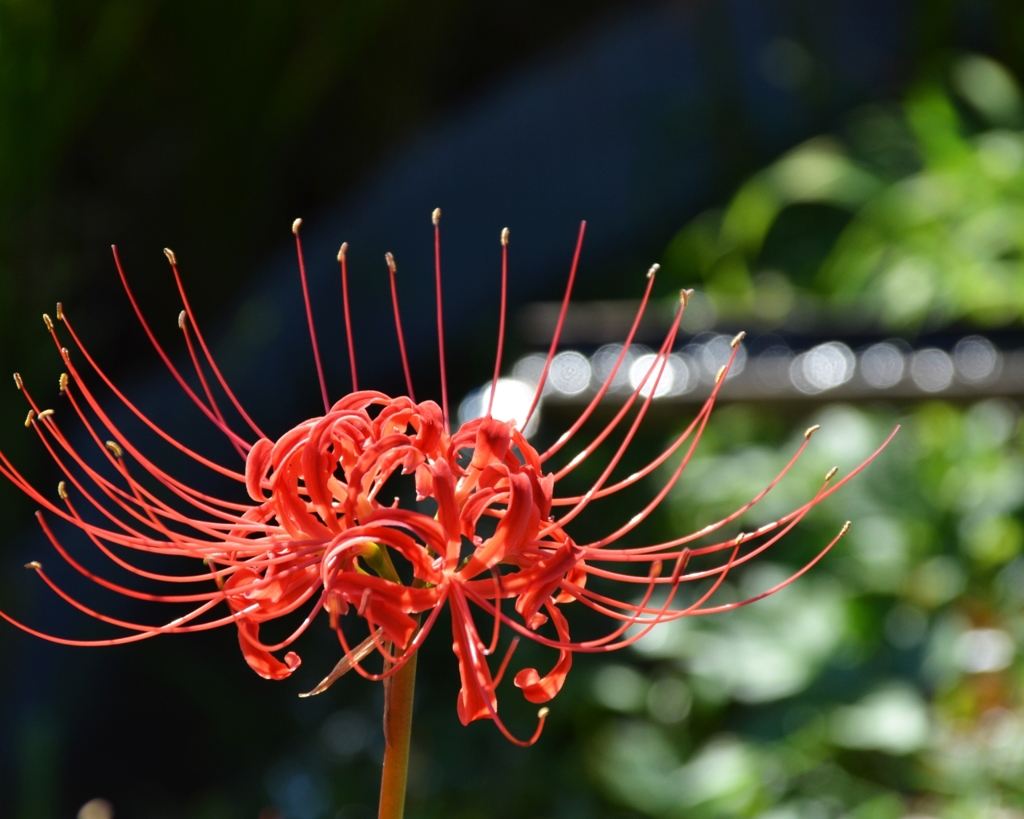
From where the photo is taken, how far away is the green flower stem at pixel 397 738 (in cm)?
72

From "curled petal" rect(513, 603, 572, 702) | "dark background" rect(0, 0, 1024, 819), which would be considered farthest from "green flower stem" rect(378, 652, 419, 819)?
"dark background" rect(0, 0, 1024, 819)

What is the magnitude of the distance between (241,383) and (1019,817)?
2527 millimetres

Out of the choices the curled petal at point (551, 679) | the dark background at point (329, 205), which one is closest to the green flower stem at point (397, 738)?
the curled petal at point (551, 679)

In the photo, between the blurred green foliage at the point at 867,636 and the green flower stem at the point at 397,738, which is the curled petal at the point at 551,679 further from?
the blurred green foliage at the point at 867,636

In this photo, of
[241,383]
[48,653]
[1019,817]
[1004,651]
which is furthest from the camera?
[241,383]

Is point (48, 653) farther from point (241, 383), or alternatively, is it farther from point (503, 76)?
point (503, 76)

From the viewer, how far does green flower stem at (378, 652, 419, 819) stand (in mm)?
722

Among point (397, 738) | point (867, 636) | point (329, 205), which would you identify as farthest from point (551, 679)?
point (329, 205)

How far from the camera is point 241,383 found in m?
3.73

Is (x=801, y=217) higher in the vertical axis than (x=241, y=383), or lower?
higher

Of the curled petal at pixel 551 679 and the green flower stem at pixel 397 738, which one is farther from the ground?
the curled petal at pixel 551 679

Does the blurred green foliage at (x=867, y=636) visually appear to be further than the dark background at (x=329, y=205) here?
No

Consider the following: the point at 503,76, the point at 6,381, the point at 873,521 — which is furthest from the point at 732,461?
the point at 503,76

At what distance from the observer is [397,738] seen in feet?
2.38
